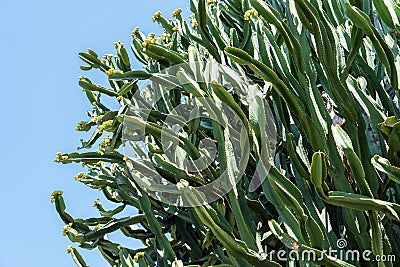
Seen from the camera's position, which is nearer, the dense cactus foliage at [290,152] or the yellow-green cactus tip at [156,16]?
the dense cactus foliage at [290,152]

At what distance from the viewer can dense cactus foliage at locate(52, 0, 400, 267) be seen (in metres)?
1.26

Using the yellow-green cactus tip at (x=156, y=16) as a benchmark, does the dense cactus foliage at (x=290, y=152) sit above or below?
below

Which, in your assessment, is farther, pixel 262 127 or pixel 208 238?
pixel 208 238

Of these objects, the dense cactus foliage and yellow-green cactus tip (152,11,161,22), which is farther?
yellow-green cactus tip (152,11,161,22)

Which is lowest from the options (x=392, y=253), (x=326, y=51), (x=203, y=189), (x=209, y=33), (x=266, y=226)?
(x=392, y=253)

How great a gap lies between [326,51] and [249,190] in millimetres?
355

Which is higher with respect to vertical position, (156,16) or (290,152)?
(156,16)

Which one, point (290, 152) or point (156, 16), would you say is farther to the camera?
point (156, 16)

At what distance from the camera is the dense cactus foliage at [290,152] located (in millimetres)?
1263

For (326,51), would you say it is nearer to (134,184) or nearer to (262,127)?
(262,127)

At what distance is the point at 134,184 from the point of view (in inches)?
65.3

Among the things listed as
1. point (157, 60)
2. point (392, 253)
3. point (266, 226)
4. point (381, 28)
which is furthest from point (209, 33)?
point (392, 253)

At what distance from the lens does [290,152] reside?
1.42 metres

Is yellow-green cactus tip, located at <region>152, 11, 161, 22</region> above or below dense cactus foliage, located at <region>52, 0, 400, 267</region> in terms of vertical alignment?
above
